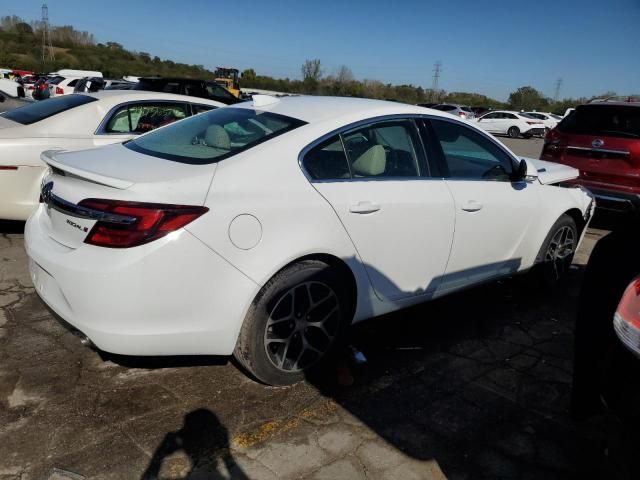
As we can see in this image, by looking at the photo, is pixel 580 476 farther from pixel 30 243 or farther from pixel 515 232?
pixel 30 243

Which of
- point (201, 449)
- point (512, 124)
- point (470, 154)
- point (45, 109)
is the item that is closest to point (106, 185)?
point (201, 449)

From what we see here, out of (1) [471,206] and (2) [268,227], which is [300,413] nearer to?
(2) [268,227]

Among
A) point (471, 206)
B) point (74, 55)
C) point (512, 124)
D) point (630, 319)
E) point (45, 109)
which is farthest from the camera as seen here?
point (74, 55)

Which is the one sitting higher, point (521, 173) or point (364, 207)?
point (521, 173)

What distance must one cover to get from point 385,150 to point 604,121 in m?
4.72

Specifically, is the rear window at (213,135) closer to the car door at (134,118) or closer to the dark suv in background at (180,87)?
the car door at (134,118)

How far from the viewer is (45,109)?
17.7 ft

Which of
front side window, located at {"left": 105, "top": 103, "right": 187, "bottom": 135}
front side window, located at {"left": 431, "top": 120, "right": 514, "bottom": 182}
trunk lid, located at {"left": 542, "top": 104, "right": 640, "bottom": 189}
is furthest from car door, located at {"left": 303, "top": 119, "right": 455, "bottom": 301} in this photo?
trunk lid, located at {"left": 542, "top": 104, "right": 640, "bottom": 189}

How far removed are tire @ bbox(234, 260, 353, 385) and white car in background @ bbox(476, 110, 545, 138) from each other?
26.8 meters

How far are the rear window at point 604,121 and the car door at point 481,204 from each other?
3.18m

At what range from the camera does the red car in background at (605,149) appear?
6184 millimetres

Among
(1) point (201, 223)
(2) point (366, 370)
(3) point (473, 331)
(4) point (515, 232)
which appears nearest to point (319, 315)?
(2) point (366, 370)

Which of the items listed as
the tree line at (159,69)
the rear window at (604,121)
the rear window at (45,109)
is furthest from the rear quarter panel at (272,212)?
the tree line at (159,69)

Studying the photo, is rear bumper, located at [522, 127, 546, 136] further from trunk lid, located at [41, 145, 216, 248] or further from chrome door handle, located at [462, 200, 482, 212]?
trunk lid, located at [41, 145, 216, 248]
